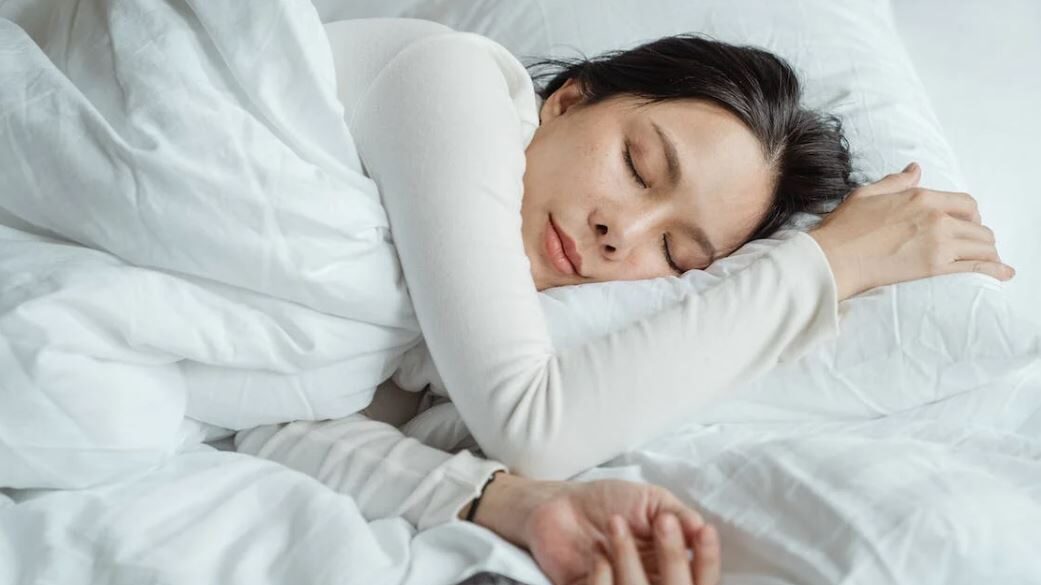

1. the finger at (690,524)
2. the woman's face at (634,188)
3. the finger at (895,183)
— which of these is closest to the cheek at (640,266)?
the woman's face at (634,188)

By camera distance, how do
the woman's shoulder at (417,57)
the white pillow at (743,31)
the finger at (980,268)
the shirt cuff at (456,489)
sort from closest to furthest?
the shirt cuff at (456,489), the woman's shoulder at (417,57), the finger at (980,268), the white pillow at (743,31)

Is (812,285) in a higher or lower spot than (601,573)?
higher

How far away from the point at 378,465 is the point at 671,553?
31 cm

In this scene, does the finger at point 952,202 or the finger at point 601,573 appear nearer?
the finger at point 601,573

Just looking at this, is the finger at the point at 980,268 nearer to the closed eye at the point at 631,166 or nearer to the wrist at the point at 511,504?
the closed eye at the point at 631,166

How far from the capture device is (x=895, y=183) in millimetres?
1357

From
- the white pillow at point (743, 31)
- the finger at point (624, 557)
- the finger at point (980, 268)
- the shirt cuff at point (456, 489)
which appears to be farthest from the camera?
the white pillow at point (743, 31)

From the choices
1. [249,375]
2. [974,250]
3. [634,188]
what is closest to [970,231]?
[974,250]

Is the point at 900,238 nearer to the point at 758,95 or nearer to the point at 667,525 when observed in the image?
the point at 758,95

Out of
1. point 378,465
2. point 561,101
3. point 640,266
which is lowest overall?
point 378,465

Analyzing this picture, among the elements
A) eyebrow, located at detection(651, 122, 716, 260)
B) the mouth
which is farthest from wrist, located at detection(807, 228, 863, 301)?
the mouth

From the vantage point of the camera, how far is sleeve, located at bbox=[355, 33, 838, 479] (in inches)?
41.9

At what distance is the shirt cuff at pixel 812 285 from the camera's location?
1127mm

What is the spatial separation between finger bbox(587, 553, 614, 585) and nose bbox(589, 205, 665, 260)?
0.38 m
